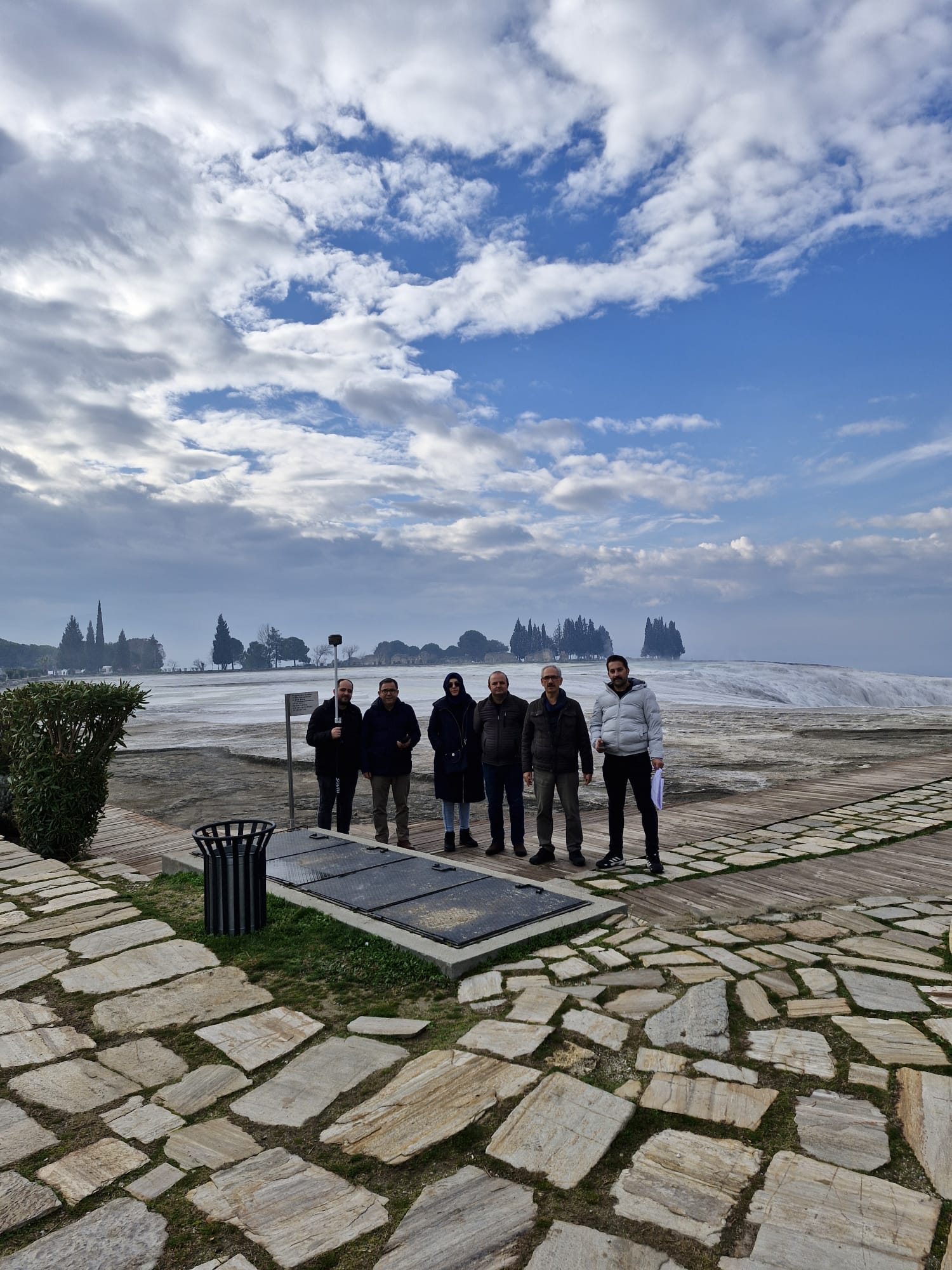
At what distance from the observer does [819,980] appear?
4043 millimetres

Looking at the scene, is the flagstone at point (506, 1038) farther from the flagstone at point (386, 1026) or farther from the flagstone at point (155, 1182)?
the flagstone at point (155, 1182)

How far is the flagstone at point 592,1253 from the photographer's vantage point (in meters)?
2.09

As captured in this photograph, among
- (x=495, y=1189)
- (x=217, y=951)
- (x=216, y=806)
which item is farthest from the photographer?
(x=216, y=806)

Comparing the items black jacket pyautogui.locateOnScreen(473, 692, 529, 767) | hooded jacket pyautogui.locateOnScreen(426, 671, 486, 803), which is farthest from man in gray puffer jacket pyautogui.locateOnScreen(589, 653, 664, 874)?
hooded jacket pyautogui.locateOnScreen(426, 671, 486, 803)

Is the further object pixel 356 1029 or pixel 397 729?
pixel 397 729

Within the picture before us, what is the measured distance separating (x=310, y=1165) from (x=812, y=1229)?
1.56 metres

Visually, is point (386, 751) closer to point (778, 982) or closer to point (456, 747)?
point (456, 747)

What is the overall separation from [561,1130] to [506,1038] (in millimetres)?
722

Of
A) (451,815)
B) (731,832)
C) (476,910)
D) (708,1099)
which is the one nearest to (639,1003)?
(708,1099)

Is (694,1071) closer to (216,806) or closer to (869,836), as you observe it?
(869,836)

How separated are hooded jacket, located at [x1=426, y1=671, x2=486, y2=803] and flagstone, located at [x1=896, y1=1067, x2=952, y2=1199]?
497cm

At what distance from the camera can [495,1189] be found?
2.42 m

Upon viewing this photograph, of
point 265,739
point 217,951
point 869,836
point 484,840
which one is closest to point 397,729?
point 484,840

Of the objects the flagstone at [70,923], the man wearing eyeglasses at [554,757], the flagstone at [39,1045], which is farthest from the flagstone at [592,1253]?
the man wearing eyeglasses at [554,757]
